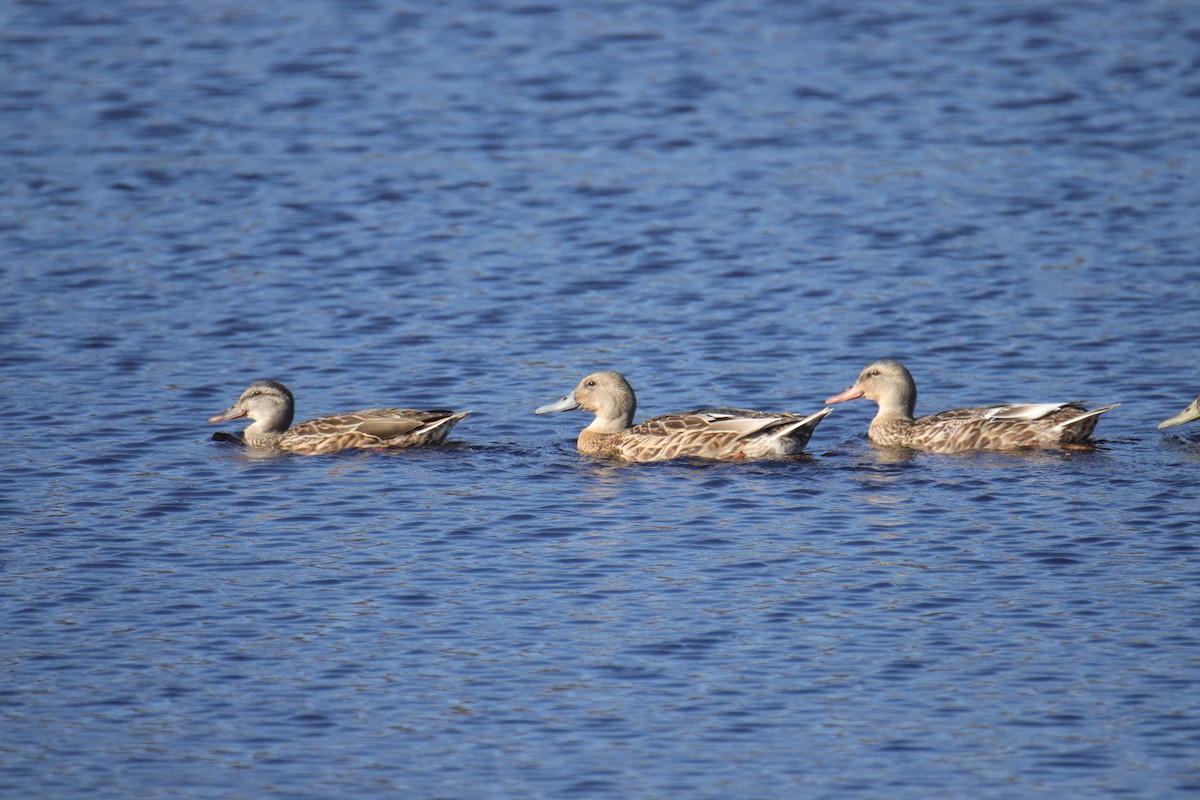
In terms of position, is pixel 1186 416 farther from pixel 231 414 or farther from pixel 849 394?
pixel 231 414

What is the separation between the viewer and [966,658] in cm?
929

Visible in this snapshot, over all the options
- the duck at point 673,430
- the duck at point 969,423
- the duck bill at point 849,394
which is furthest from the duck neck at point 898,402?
the duck at point 673,430

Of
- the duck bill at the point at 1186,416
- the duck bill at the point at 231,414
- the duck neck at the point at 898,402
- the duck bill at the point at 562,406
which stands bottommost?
the duck bill at the point at 1186,416

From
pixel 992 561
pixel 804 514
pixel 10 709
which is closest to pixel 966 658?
pixel 992 561

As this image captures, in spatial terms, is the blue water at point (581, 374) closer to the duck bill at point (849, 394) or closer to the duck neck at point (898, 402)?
the duck bill at point (849, 394)

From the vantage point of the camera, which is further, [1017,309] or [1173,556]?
[1017,309]

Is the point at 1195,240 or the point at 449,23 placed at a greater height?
the point at 449,23

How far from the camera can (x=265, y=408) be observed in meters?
13.9

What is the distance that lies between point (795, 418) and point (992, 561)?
253cm

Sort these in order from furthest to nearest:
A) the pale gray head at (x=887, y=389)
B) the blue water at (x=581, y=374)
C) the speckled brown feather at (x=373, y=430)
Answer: the pale gray head at (x=887, y=389)
the speckled brown feather at (x=373, y=430)
the blue water at (x=581, y=374)

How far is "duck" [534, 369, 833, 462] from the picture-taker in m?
13.0

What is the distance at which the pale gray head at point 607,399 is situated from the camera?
1393 centimetres

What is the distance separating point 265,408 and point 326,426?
61 centimetres

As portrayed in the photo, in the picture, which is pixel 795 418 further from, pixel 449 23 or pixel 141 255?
pixel 449 23
